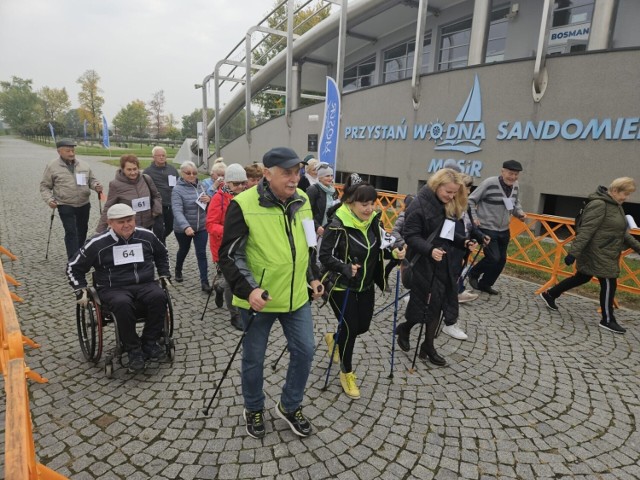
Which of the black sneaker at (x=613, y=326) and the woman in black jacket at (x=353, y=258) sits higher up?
the woman in black jacket at (x=353, y=258)

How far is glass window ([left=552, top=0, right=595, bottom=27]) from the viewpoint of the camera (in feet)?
39.9

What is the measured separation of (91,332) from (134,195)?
7.55ft

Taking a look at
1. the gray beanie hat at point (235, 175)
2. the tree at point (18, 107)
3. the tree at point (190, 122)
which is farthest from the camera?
the tree at point (18, 107)

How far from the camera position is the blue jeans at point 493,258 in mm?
5625

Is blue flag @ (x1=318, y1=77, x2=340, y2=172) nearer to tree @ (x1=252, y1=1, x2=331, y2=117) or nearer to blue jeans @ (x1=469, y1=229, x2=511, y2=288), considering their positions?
blue jeans @ (x1=469, y1=229, x2=511, y2=288)

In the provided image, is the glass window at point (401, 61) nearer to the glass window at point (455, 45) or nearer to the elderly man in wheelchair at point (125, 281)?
the glass window at point (455, 45)

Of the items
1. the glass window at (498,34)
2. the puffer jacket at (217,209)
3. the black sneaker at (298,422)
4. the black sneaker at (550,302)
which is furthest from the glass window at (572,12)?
the black sneaker at (298,422)

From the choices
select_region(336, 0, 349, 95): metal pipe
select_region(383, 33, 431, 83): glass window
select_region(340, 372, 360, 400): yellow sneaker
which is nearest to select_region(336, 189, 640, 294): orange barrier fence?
select_region(340, 372, 360, 400): yellow sneaker

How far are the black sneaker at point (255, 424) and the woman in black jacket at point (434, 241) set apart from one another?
5.82 ft

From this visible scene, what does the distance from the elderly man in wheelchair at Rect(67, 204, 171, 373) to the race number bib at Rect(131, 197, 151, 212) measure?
1.71 m

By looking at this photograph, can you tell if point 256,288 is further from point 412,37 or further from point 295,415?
point 412,37

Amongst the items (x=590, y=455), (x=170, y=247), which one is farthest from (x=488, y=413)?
(x=170, y=247)

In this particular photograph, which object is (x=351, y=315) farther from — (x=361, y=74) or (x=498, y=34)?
(x=361, y=74)

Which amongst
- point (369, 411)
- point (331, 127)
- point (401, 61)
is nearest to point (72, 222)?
point (369, 411)
